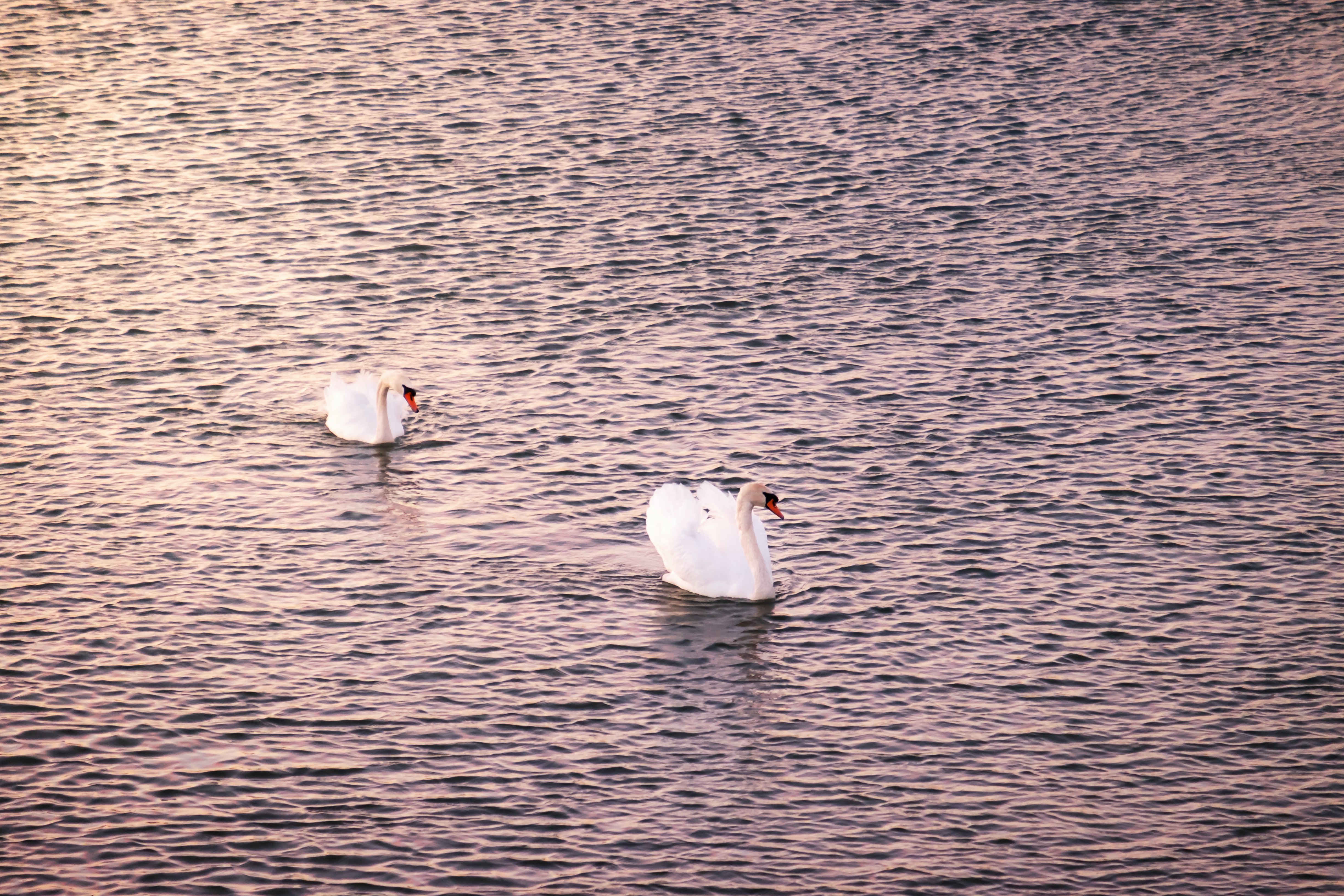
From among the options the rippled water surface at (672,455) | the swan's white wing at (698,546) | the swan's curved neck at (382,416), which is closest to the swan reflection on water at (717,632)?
the rippled water surface at (672,455)

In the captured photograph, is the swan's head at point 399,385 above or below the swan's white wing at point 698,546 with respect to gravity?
above

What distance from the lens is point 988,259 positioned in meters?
30.0

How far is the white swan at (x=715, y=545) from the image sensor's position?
20.2 meters

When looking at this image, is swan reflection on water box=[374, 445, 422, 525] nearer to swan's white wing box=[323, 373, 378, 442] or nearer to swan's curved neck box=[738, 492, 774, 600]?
A: swan's white wing box=[323, 373, 378, 442]

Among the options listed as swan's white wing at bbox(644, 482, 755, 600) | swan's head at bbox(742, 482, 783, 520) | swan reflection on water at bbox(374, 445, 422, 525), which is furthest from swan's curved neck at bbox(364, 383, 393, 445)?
swan's head at bbox(742, 482, 783, 520)

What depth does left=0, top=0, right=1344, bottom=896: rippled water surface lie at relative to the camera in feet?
53.8

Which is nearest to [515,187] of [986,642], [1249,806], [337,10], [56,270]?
[56,270]

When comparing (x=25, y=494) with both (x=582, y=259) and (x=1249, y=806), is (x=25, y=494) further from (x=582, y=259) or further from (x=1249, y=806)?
(x=1249, y=806)

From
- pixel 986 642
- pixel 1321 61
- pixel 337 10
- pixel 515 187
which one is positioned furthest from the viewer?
pixel 337 10

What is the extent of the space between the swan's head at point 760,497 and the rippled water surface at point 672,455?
1016 millimetres

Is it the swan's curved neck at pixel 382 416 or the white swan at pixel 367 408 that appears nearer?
the swan's curved neck at pixel 382 416

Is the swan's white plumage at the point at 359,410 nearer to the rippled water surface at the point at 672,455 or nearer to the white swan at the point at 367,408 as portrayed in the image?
the white swan at the point at 367,408

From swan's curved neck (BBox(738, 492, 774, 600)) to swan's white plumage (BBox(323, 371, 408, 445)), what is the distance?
6410 mm

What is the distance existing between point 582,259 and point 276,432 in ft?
25.4
